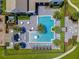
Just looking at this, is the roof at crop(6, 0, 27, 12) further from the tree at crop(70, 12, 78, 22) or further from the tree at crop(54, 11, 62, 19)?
the tree at crop(70, 12, 78, 22)

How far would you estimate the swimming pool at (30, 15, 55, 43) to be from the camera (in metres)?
2.88

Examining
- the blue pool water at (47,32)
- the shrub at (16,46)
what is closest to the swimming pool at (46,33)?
the blue pool water at (47,32)

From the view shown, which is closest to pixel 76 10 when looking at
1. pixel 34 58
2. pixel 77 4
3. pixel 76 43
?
pixel 77 4

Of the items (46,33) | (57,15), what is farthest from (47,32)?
(57,15)

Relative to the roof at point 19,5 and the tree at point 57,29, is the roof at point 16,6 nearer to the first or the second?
the roof at point 19,5

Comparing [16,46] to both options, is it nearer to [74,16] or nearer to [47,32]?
[47,32]

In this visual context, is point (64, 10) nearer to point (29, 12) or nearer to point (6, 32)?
point (29, 12)

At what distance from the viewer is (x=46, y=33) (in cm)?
288

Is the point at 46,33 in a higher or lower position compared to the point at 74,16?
lower

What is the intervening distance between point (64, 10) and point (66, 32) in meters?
0.15

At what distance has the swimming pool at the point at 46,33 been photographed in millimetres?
2879

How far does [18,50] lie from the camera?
9.41ft

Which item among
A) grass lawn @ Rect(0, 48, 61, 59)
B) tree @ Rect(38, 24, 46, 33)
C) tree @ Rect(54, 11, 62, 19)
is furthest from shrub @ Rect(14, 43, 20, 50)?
tree @ Rect(54, 11, 62, 19)

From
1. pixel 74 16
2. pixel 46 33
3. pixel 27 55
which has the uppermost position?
pixel 74 16
